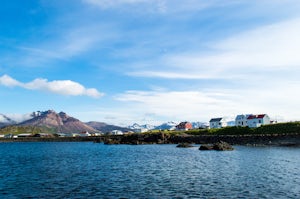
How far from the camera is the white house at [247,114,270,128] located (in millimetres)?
183550

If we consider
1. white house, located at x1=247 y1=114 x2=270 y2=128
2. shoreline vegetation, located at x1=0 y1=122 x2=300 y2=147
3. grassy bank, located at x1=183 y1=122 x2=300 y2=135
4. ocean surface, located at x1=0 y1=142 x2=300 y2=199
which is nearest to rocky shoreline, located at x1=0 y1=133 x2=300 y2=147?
shoreline vegetation, located at x1=0 y1=122 x2=300 y2=147

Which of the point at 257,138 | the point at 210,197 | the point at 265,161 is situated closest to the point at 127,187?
the point at 210,197

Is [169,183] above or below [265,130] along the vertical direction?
below

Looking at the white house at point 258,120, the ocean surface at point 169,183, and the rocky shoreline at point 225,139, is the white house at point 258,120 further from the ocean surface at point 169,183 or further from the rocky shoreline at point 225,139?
the ocean surface at point 169,183

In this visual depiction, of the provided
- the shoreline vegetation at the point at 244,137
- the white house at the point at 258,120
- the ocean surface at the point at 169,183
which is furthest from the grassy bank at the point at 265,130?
the ocean surface at the point at 169,183

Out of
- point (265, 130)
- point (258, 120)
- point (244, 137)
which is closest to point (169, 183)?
point (244, 137)

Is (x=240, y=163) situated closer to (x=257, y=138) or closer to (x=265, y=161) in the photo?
(x=265, y=161)

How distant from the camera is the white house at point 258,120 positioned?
7226 inches

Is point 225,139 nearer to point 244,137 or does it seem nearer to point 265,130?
point 244,137

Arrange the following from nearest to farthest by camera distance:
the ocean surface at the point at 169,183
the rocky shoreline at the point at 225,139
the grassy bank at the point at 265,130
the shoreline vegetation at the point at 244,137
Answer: the ocean surface at the point at 169,183
the rocky shoreline at the point at 225,139
the shoreline vegetation at the point at 244,137
the grassy bank at the point at 265,130

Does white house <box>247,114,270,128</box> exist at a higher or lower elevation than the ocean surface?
higher

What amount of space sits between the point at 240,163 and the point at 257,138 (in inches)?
2602

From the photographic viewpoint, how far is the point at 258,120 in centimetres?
18638

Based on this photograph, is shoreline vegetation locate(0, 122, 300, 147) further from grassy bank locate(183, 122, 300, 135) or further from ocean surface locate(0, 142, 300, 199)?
ocean surface locate(0, 142, 300, 199)
